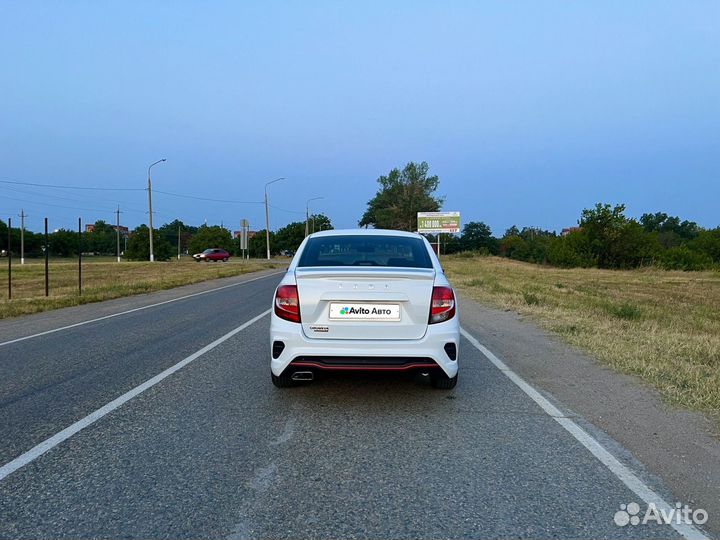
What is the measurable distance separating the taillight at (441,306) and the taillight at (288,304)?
122cm

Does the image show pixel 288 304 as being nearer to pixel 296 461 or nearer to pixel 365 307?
pixel 365 307

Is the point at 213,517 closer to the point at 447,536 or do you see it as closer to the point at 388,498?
the point at 388,498

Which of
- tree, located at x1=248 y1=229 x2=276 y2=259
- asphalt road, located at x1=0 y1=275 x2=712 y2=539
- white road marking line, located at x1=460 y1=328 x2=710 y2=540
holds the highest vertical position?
tree, located at x1=248 y1=229 x2=276 y2=259

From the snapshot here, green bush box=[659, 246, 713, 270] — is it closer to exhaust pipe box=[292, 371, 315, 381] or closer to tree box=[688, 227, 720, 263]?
tree box=[688, 227, 720, 263]

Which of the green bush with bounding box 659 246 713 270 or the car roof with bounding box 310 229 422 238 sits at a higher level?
the car roof with bounding box 310 229 422 238

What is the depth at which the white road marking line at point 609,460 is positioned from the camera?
9.84 feet

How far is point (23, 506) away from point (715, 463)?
4484 mm

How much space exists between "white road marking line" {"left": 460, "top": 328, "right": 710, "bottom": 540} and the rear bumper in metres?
1.09

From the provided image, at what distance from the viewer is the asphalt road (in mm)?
3016

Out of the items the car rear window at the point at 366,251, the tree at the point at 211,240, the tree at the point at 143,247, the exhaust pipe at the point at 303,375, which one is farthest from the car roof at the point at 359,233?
the tree at the point at 211,240

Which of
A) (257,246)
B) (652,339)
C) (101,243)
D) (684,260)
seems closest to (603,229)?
(684,260)

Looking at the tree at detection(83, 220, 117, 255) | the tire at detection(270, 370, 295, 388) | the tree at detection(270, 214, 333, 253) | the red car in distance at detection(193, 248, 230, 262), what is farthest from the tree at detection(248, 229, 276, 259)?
the tire at detection(270, 370, 295, 388)

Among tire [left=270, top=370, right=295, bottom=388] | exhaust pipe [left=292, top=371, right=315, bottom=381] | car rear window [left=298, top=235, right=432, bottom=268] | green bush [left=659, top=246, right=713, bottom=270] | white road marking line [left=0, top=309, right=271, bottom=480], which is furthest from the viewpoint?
green bush [left=659, top=246, right=713, bottom=270]

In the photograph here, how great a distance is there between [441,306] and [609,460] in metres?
1.85
